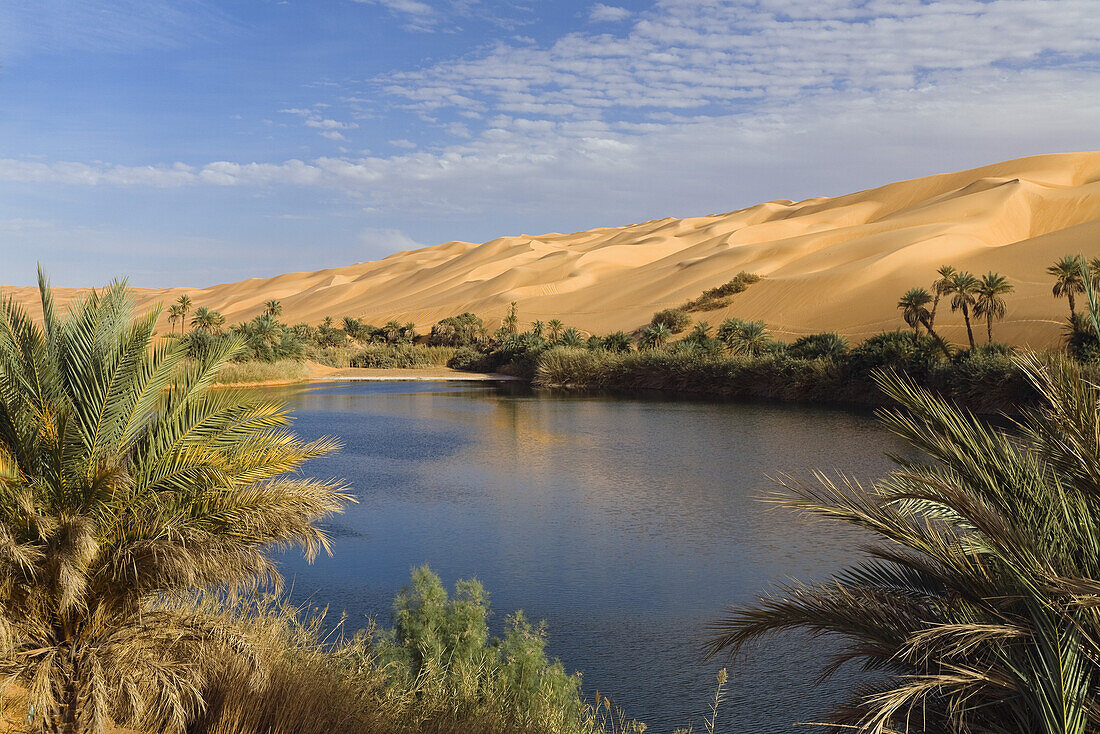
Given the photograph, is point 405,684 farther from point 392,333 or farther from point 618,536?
point 392,333

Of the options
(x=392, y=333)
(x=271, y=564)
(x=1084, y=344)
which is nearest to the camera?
(x=271, y=564)

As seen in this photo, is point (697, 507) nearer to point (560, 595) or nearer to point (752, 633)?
point (560, 595)

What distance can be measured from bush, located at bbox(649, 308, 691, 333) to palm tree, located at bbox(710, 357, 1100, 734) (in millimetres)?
52149

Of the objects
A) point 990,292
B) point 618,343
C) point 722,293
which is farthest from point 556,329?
point 990,292

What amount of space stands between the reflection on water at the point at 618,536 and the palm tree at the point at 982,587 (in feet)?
10.3

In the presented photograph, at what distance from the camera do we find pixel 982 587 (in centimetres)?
402

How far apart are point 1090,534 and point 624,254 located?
89913mm

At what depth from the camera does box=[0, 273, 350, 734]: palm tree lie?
458 centimetres

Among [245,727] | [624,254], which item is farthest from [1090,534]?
[624,254]

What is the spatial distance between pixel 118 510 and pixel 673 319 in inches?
2137

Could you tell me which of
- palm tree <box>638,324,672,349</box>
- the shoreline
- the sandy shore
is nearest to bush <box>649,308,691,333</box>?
palm tree <box>638,324,672,349</box>

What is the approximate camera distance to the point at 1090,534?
3.84 metres

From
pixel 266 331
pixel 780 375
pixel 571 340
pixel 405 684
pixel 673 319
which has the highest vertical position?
pixel 673 319

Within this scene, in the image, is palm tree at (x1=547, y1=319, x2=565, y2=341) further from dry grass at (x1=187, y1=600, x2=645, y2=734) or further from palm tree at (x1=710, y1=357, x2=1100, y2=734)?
palm tree at (x1=710, y1=357, x2=1100, y2=734)
